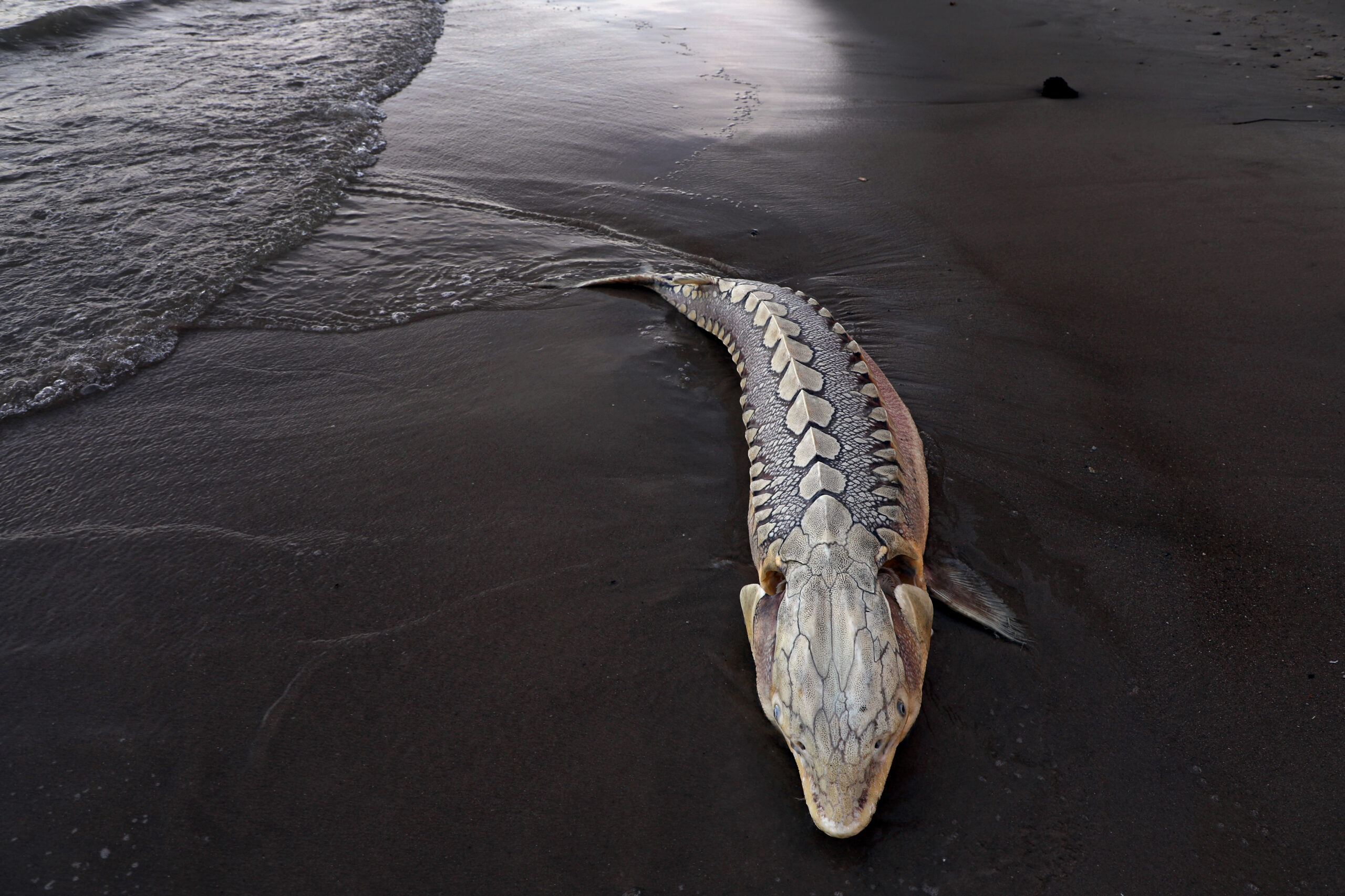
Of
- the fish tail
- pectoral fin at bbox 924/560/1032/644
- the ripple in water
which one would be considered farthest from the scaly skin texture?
the ripple in water

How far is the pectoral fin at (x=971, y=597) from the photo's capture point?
122 inches

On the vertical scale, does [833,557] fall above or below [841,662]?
above

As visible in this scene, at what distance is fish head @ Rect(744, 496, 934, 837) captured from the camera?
8.04 feet

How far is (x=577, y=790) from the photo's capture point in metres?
2.60

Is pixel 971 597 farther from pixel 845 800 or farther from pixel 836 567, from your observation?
pixel 845 800

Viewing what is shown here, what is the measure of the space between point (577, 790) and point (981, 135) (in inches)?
300

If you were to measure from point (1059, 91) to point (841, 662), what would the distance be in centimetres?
838

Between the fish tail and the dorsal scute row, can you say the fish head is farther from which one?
the fish tail

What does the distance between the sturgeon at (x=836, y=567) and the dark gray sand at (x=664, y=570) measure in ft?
0.62

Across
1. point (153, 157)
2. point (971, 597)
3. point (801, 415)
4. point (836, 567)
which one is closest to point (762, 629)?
point (836, 567)

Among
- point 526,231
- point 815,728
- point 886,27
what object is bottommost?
point 815,728

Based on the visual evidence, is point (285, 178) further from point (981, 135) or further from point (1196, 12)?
point (1196, 12)

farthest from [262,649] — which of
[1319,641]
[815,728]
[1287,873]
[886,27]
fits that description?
[886,27]

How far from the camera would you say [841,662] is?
257cm
